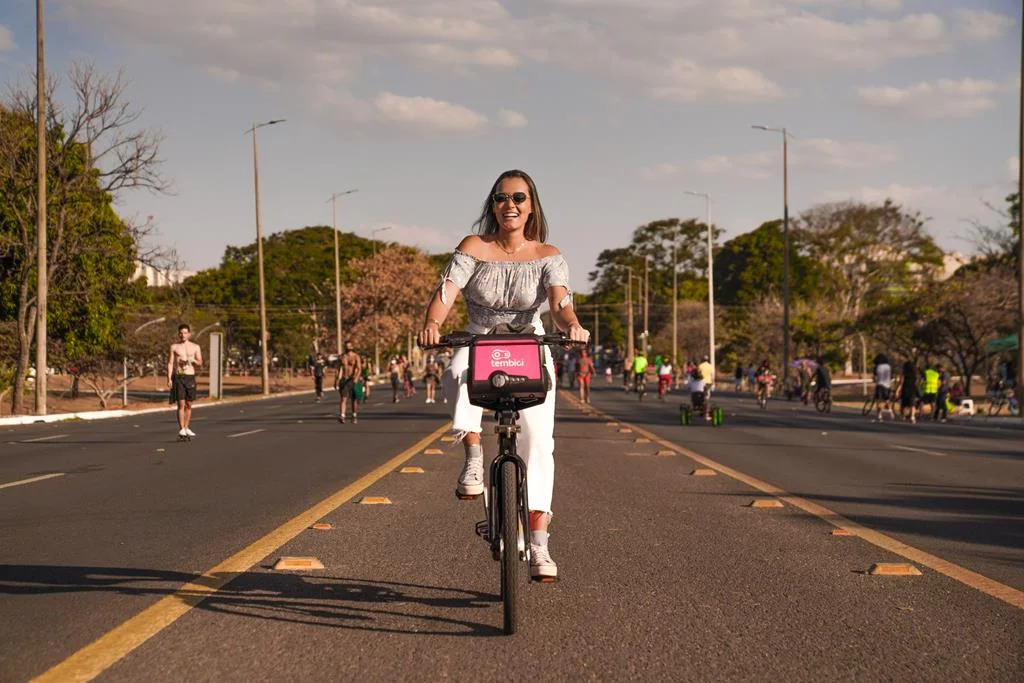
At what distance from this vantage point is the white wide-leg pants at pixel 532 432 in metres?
5.46

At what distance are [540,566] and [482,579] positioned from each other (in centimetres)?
96

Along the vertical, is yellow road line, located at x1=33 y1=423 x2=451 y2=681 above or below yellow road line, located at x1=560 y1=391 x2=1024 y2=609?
above

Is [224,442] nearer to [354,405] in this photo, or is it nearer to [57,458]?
[57,458]

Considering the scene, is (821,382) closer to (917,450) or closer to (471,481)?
(917,450)

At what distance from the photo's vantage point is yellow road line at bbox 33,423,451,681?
444cm

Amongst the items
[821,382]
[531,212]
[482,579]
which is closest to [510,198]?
[531,212]

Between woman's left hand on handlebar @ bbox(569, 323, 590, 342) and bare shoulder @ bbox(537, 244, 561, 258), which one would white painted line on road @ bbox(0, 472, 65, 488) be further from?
woman's left hand on handlebar @ bbox(569, 323, 590, 342)

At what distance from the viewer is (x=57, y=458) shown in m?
15.3

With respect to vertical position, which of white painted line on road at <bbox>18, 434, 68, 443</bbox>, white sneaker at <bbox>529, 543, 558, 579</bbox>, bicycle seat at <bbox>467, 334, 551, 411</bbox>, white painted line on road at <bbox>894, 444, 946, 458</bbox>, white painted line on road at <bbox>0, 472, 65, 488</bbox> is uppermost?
bicycle seat at <bbox>467, 334, 551, 411</bbox>

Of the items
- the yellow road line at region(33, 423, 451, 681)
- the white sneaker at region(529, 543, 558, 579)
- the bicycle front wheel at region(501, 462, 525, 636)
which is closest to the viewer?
the yellow road line at region(33, 423, 451, 681)

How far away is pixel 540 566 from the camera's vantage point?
5.29 m

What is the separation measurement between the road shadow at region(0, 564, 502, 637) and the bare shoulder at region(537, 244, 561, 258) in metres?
1.63

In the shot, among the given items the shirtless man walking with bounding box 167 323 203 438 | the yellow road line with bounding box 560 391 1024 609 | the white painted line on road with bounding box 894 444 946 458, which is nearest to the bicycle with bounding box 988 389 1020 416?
the white painted line on road with bounding box 894 444 946 458

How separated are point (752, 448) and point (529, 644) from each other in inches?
522
